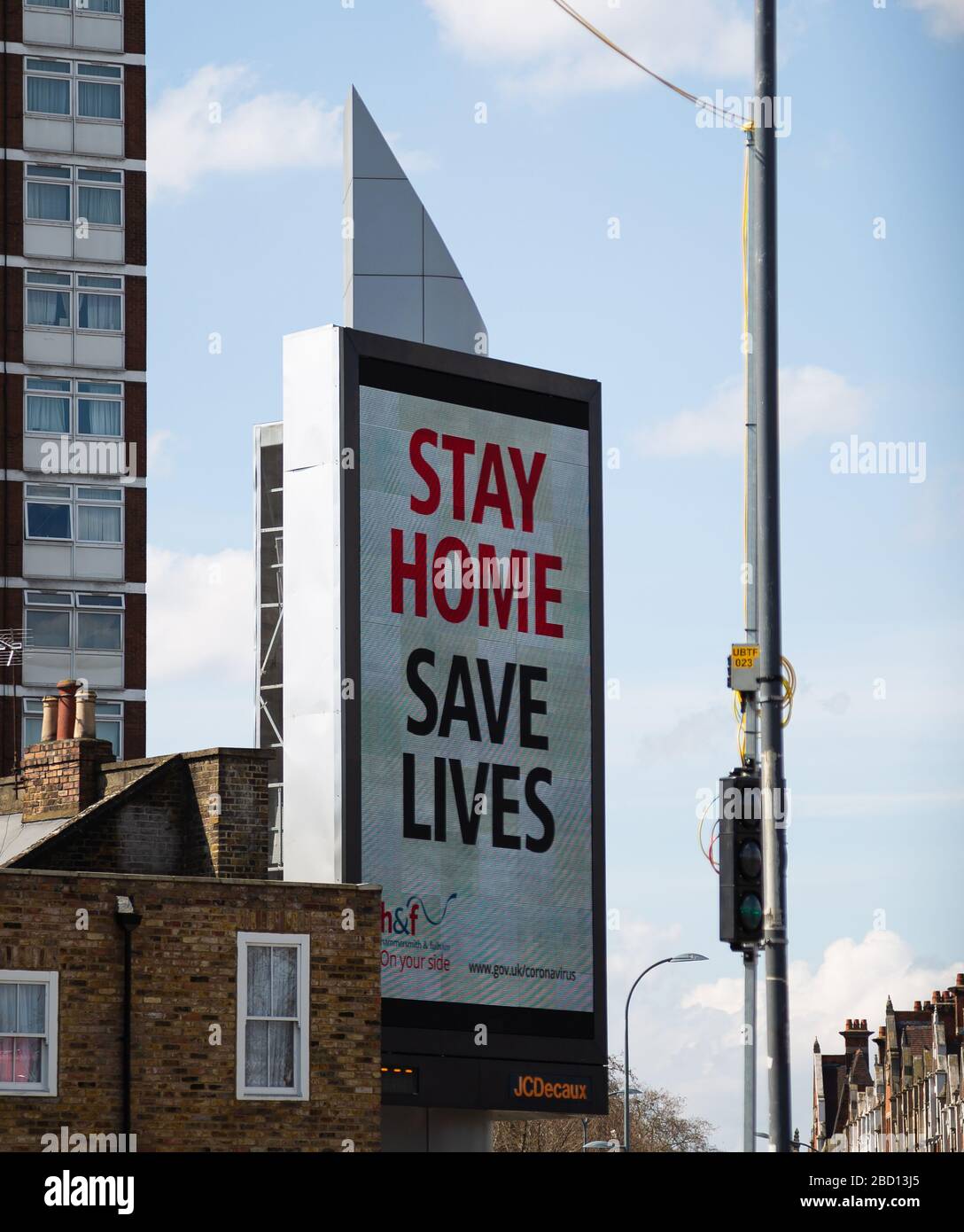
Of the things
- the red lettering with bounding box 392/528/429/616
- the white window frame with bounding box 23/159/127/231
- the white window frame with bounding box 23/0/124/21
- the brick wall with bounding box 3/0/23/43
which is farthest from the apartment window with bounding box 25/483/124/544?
the red lettering with bounding box 392/528/429/616

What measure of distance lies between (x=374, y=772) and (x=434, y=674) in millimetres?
1835

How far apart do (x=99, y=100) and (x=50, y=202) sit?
12.5ft

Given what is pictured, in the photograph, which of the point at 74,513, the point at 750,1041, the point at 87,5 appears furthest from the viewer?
the point at 87,5

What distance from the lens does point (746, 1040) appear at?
1967 cm

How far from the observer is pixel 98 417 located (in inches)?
2808

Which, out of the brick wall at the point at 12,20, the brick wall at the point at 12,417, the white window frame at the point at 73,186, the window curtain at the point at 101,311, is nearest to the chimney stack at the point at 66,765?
the brick wall at the point at 12,417

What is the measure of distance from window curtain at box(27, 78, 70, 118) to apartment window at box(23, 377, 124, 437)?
858 cm

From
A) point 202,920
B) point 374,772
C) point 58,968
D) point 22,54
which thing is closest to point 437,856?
point 374,772

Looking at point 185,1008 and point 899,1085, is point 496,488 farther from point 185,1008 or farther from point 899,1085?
point 899,1085

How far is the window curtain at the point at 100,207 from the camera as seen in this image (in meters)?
71.6

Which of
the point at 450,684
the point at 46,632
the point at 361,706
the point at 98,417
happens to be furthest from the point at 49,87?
the point at 361,706

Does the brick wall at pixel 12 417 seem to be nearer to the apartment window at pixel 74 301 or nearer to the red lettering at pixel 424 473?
the apartment window at pixel 74 301

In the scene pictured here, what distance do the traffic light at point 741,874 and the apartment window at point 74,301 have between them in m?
55.1

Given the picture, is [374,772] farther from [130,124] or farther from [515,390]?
[130,124]
